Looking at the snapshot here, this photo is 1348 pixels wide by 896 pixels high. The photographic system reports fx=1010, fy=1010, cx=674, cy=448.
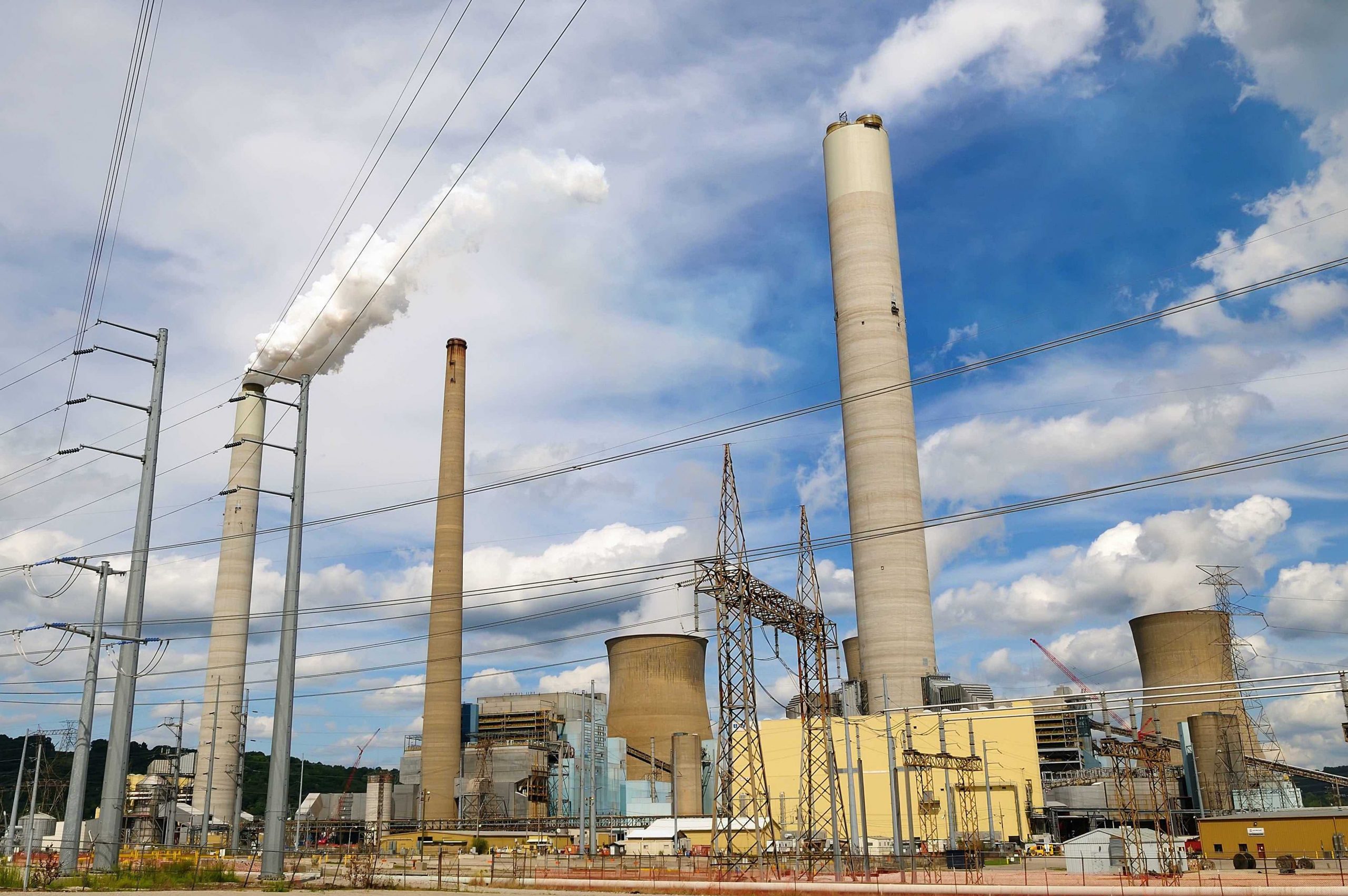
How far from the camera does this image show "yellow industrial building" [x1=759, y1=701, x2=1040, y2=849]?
2004 inches

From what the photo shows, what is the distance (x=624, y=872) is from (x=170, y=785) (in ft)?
176

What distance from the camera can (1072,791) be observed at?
6462cm

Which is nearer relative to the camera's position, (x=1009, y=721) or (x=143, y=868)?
(x=143, y=868)

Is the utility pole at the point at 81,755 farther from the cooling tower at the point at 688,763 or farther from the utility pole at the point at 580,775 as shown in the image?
the cooling tower at the point at 688,763

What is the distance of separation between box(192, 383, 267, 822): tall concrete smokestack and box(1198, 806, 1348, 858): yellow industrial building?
196 ft

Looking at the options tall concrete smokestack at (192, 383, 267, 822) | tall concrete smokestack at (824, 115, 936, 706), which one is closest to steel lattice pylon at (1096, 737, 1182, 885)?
tall concrete smokestack at (824, 115, 936, 706)

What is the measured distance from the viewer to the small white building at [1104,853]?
3816 cm

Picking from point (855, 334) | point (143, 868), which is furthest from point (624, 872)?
point (855, 334)

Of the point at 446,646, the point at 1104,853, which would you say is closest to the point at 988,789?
the point at 1104,853

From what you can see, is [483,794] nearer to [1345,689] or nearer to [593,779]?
[593,779]

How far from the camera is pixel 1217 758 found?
6181 centimetres

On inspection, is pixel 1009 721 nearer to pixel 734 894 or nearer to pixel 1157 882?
pixel 1157 882

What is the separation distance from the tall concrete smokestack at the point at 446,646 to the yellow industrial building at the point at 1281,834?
42806mm

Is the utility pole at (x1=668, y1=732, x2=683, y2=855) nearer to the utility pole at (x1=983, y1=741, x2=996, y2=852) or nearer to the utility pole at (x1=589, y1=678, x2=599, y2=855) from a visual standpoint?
the utility pole at (x1=589, y1=678, x2=599, y2=855)
